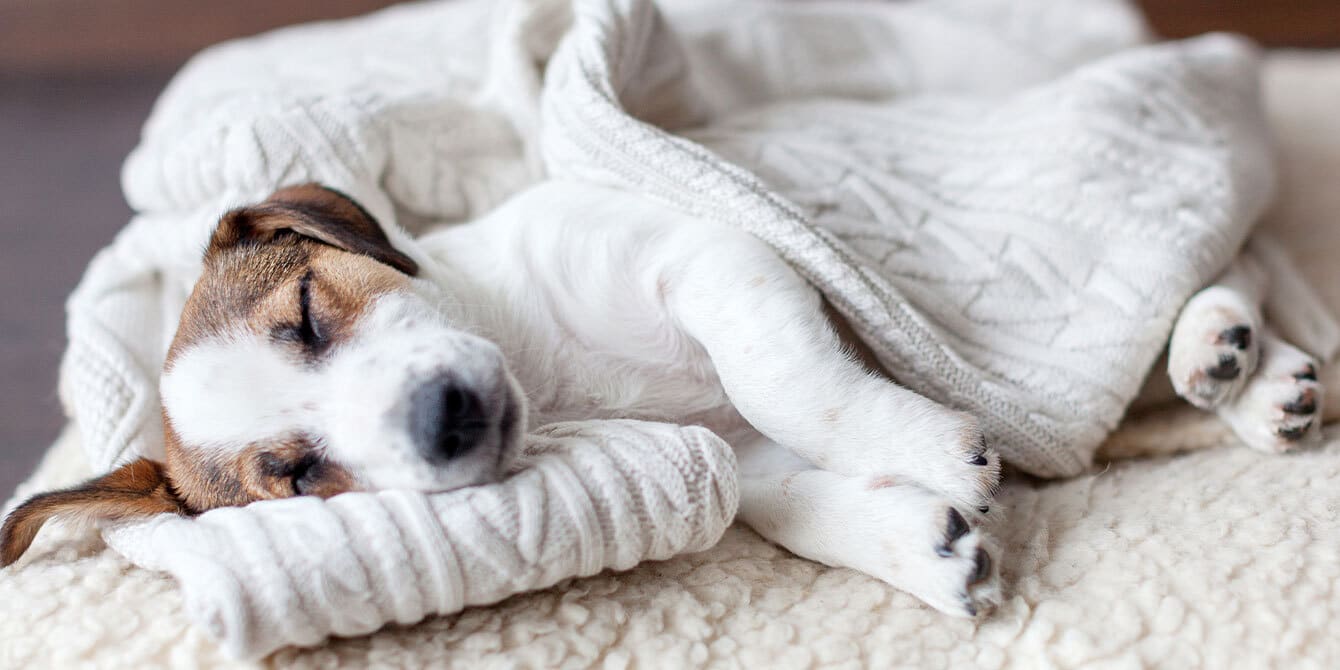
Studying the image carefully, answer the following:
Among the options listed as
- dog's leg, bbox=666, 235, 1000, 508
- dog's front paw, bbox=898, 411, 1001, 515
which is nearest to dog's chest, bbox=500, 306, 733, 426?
dog's leg, bbox=666, 235, 1000, 508

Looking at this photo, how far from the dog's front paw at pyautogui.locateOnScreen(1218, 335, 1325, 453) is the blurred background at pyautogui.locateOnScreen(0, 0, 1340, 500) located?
2.41 meters

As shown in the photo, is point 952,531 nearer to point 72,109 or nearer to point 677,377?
point 677,377

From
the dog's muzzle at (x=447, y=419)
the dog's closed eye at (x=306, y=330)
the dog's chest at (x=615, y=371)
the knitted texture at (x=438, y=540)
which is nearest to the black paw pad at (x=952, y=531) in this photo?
the knitted texture at (x=438, y=540)

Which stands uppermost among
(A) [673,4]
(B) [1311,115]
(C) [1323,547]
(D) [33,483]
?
(A) [673,4]

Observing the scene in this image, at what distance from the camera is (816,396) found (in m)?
1.27

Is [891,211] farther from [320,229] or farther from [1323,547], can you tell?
[320,229]

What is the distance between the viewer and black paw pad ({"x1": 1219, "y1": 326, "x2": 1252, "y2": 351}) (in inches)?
58.4

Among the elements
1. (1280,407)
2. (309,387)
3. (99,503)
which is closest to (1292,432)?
(1280,407)

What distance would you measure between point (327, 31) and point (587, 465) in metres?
1.91

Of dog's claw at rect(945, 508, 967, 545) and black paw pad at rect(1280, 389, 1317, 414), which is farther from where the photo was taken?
black paw pad at rect(1280, 389, 1317, 414)

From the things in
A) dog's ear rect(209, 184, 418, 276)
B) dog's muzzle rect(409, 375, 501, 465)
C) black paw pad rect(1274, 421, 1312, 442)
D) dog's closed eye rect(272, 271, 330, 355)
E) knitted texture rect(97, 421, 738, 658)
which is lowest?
black paw pad rect(1274, 421, 1312, 442)

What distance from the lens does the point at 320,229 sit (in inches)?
53.4

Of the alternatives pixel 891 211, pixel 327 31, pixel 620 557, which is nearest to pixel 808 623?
pixel 620 557

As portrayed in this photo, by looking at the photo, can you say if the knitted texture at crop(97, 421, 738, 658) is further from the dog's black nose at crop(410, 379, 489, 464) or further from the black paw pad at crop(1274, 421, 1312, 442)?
the black paw pad at crop(1274, 421, 1312, 442)
